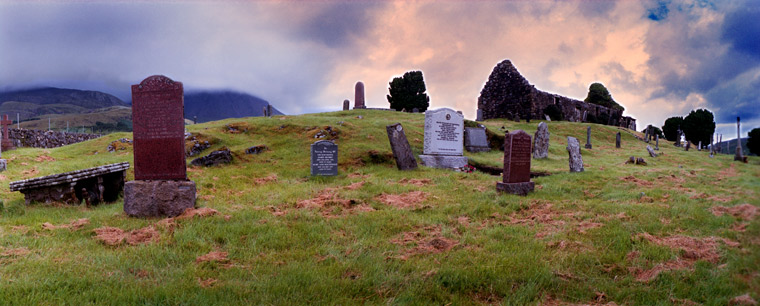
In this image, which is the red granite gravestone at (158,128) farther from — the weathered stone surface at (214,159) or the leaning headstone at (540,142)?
the leaning headstone at (540,142)

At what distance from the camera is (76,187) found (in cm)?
721

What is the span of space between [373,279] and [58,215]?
6241 millimetres

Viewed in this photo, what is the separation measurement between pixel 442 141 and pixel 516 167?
19.3ft

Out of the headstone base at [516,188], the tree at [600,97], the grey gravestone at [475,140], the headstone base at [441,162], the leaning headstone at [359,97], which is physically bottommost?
→ the headstone base at [516,188]

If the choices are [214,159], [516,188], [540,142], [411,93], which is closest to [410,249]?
[516,188]

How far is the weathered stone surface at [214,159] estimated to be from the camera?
1173 cm

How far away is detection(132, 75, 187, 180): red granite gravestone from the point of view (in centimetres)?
653

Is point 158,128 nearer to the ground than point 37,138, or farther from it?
nearer to the ground

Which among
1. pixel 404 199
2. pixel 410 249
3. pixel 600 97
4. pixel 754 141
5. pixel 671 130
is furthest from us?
pixel 600 97

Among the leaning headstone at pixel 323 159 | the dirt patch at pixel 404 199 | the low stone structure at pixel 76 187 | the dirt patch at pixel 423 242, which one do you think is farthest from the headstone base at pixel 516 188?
the low stone structure at pixel 76 187

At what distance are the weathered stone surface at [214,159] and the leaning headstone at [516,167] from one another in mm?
9411

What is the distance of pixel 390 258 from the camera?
400cm

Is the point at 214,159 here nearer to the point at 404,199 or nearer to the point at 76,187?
the point at 76,187

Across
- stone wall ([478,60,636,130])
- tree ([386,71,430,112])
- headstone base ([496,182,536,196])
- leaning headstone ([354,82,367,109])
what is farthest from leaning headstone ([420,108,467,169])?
tree ([386,71,430,112])
